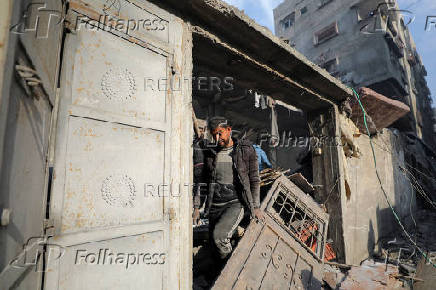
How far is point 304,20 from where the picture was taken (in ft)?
72.7

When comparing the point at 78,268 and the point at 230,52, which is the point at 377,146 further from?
the point at 78,268

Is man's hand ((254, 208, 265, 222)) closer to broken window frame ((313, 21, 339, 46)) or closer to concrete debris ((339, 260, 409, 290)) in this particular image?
concrete debris ((339, 260, 409, 290))

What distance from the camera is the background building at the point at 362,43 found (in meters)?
16.8

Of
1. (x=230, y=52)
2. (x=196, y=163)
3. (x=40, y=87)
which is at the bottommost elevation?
(x=196, y=163)

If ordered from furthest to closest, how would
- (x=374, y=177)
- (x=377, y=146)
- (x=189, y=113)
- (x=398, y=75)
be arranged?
1. (x=398, y=75)
2. (x=377, y=146)
3. (x=374, y=177)
4. (x=189, y=113)

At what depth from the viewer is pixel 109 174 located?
2.04m

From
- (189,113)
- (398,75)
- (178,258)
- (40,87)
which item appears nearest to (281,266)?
(178,258)

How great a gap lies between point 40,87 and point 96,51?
→ 0.87 m

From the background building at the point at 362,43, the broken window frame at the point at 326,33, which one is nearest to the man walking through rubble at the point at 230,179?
the background building at the point at 362,43

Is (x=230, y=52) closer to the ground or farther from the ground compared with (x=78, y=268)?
farther from the ground

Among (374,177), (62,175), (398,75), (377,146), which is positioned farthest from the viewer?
(398,75)

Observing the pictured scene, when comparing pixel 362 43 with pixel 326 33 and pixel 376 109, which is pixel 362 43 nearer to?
pixel 326 33
